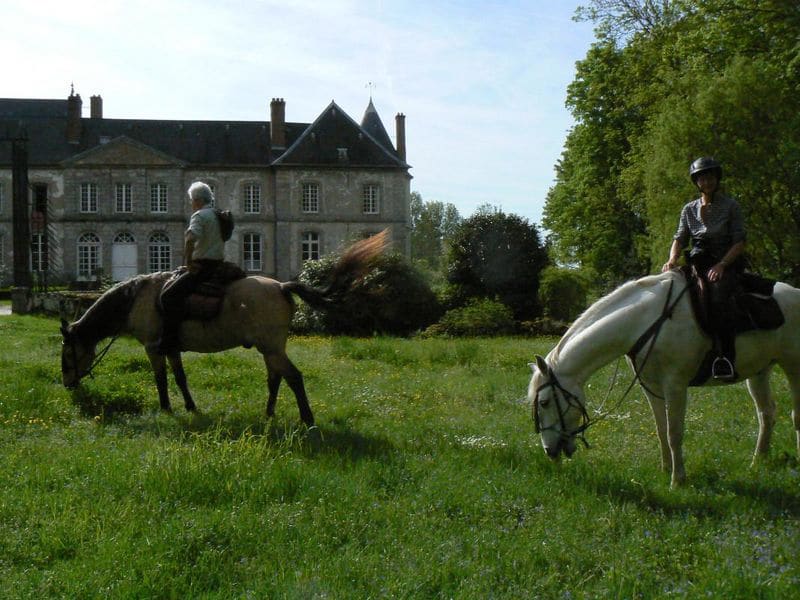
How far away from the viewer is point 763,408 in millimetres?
7332

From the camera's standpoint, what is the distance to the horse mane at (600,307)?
21.8 ft

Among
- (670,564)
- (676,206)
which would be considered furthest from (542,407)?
(676,206)

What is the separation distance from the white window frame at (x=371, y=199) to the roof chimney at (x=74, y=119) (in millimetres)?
18565

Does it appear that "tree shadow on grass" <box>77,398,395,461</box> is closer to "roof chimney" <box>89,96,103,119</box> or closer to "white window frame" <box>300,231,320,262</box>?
"white window frame" <box>300,231,320,262</box>

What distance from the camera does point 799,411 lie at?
713 cm

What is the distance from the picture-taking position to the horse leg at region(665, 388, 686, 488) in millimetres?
6395

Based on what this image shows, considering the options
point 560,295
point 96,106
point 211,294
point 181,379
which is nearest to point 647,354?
point 211,294

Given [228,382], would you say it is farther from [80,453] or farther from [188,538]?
[188,538]

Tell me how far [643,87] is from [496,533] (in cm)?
2733

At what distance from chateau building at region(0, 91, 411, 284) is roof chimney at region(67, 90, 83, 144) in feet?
0.21

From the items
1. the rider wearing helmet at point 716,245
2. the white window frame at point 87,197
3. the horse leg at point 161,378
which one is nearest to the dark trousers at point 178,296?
the horse leg at point 161,378

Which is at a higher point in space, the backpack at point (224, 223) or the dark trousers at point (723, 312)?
the backpack at point (224, 223)

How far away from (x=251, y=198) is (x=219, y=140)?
175 inches

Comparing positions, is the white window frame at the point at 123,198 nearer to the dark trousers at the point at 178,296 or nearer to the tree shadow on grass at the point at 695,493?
the dark trousers at the point at 178,296
